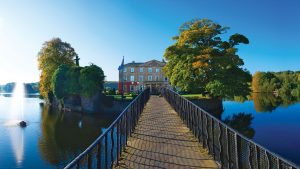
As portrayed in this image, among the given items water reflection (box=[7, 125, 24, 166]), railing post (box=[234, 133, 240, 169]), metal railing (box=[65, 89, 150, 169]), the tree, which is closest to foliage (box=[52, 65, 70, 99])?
the tree

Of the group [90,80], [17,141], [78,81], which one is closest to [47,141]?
[17,141]

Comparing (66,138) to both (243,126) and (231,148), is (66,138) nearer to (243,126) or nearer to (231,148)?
(243,126)

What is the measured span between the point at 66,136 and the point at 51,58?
3682 cm

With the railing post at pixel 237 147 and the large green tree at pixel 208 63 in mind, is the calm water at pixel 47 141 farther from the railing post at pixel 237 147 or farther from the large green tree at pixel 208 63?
the railing post at pixel 237 147

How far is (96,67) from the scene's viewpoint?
58750mm

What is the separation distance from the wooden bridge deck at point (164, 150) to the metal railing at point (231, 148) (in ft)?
1.05

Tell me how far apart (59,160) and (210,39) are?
96.1 ft

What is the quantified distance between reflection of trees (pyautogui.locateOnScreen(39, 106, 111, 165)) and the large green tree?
46.8ft

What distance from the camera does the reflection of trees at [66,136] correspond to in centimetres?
2711

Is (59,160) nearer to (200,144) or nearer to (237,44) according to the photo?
(200,144)

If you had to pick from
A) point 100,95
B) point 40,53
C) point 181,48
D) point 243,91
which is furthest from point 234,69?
point 40,53

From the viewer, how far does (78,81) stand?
5741 cm

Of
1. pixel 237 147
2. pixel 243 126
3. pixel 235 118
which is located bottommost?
pixel 243 126

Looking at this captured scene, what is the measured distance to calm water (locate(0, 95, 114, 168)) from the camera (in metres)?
24.8
